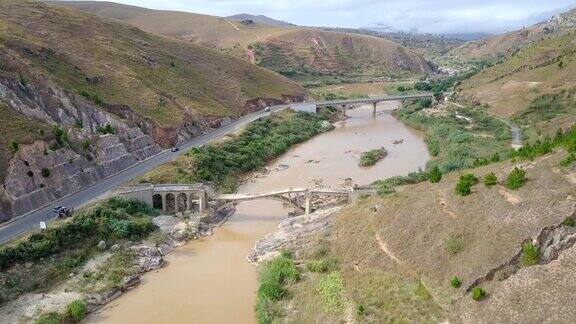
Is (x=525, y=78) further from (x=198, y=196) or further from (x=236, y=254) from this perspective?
(x=236, y=254)

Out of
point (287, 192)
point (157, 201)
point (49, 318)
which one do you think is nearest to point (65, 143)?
point (157, 201)

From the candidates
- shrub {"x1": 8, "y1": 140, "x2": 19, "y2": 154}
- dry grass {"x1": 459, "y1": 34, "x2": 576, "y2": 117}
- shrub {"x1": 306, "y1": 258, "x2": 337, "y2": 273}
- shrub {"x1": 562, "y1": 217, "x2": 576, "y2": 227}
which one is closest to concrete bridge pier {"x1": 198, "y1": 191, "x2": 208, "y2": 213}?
shrub {"x1": 8, "y1": 140, "x2": 19, "y2": 154}

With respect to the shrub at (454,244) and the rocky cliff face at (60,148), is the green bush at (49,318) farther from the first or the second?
the shrub at (454,244)

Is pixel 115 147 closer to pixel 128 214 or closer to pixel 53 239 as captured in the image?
pixel 128 214

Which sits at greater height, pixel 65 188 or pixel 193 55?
pixel 193 55

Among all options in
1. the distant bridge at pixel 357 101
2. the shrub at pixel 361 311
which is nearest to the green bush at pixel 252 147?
the distant bridge at pixel 357 101

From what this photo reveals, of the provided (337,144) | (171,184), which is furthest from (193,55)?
(171,184)
